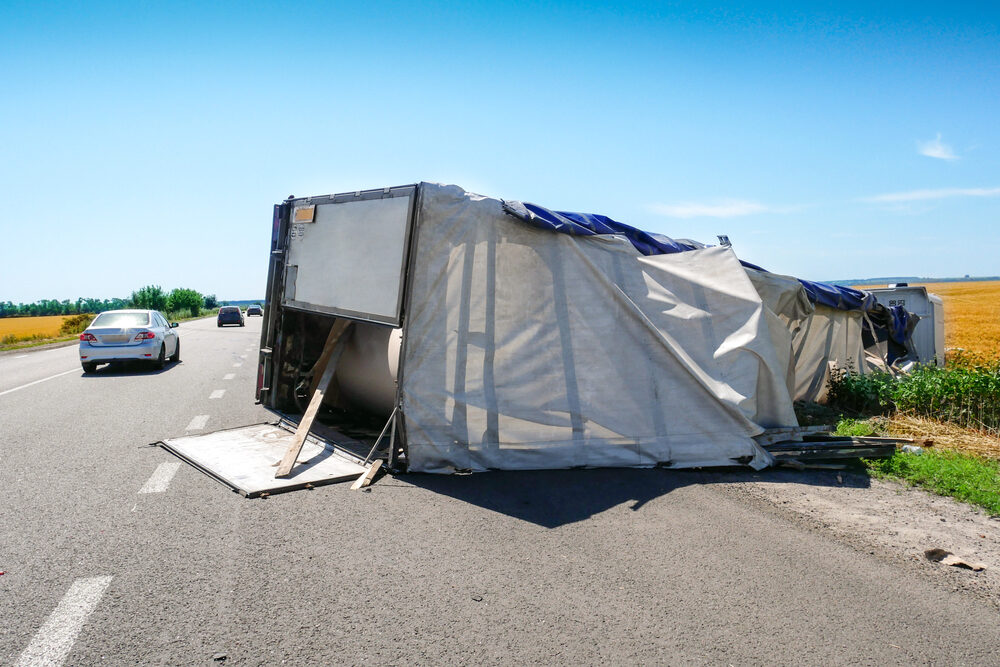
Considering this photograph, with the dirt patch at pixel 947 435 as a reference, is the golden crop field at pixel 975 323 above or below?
above

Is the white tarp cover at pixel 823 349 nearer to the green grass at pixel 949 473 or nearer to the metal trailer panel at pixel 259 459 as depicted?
the green grass at pixel 949 473

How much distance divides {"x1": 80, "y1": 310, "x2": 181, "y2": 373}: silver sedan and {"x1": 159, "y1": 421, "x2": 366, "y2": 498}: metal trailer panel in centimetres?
927

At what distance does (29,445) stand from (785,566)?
7.85 meters

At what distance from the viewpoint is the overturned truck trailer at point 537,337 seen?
6688mm

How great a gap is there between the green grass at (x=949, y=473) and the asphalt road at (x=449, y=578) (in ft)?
6.14

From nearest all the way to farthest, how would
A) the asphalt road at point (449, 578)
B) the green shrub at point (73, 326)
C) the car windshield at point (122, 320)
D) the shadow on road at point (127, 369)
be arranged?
the asphalt road at point (449, 578), the shadow on road at point (127, 369), the car windshield at point (122, 320), the green shrub at point (73, 326)

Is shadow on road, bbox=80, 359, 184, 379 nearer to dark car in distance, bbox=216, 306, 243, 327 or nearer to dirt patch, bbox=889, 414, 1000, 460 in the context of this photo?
dirt patch, bbox=889, 414, 1000, 460

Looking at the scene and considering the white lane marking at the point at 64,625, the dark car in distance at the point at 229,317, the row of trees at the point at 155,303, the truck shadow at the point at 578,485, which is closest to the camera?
the white lane marking at the point at 64,625

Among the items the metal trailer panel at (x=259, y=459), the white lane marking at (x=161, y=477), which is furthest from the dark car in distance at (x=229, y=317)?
the white lane marking at (x=161, y=477)

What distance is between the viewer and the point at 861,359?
13.3 meters

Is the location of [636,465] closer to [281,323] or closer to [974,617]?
[974,617]

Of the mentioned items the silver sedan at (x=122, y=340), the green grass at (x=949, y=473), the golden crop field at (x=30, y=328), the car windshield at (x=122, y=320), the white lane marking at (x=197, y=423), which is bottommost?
the golden crop field at (x=30, y=328)

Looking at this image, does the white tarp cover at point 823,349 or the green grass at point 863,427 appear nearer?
the green grass at point 863,427

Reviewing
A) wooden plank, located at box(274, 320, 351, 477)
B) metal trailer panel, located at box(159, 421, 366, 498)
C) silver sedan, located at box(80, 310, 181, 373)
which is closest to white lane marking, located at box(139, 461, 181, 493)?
metal trailer panel, located at box(159, 421, 366, 498)
